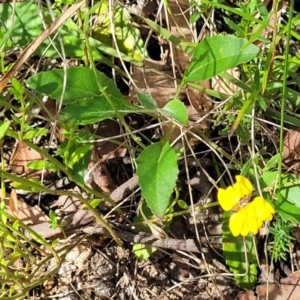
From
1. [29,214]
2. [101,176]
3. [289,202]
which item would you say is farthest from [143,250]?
[289,202]

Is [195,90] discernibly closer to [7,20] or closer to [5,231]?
[7,20]

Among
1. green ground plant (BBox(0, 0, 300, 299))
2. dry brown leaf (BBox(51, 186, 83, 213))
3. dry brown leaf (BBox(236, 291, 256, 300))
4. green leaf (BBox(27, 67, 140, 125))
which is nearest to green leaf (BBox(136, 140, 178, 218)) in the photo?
green ground plant (BBox(0, 0, 300, 299))

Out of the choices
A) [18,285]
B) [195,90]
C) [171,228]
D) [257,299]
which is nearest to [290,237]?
[257,299]

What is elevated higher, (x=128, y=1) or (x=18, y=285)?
(x=128, y=1)

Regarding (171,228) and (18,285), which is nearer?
(18,285)

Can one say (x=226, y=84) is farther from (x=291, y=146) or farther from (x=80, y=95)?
(x=80, y=95)

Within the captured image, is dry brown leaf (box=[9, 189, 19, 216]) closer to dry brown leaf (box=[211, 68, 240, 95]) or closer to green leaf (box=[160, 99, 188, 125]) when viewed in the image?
green leaf (box=[160, 99, 188, 125])
